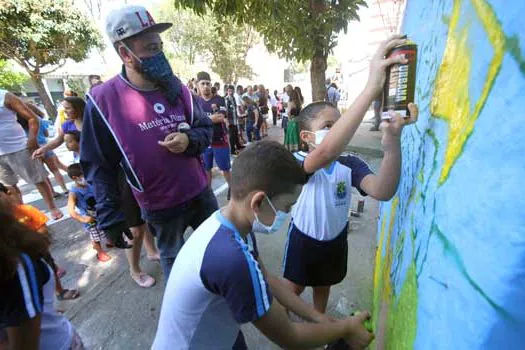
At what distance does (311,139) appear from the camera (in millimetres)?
1725

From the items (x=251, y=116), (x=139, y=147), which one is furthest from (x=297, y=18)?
(x=251, y=116)

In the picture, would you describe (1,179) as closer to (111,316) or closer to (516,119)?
(111,316)

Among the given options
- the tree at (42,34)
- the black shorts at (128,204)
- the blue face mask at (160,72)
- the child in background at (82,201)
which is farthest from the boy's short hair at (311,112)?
the tree at (42,34)

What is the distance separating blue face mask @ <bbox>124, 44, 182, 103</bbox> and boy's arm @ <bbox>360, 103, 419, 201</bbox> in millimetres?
1368

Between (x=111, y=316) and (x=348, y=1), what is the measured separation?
13.0 ft

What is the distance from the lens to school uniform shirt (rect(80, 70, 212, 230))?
1.82 metres

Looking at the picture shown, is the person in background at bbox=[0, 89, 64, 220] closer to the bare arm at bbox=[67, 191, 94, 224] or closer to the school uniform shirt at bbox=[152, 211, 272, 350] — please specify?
the bare arm at bbox=[67, 191, 94, 224]

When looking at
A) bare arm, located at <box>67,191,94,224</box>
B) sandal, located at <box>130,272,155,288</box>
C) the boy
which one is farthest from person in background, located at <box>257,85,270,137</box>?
the boy

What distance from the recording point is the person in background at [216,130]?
4.84 metres

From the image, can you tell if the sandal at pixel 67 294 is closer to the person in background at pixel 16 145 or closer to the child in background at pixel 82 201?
the child in background at pixel 82 201

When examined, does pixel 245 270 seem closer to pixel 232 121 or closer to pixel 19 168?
pixel 19 168

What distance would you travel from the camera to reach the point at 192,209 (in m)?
2.17

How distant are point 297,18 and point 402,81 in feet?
9.22

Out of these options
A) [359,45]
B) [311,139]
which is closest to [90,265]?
[311,139]
